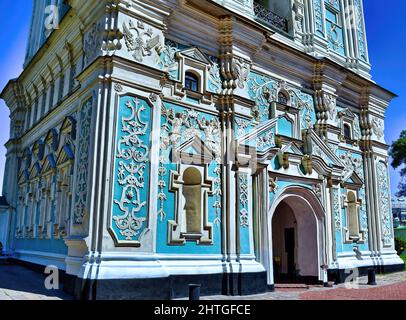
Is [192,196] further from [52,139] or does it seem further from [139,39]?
[52,139]

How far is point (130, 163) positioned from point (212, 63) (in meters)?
4.14

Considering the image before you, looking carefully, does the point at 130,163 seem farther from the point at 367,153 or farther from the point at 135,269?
the point at 367,153

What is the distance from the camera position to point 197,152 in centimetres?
1029

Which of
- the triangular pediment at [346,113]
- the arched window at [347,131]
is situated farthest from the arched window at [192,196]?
the arched window at [347,131]

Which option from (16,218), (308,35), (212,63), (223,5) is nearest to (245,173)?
(212,63)

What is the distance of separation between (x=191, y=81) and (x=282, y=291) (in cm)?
613

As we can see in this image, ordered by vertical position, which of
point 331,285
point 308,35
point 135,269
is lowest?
point 331,285

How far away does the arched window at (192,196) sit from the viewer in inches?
394

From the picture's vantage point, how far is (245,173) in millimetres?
10891

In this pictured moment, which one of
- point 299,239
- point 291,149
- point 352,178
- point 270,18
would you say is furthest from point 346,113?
point 299,239

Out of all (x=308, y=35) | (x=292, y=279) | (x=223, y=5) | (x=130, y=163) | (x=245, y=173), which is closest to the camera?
(x=130, y=163)

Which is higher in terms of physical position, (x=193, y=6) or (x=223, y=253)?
(x=193, y=6)

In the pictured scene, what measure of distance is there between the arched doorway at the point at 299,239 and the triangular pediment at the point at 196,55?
442 cm

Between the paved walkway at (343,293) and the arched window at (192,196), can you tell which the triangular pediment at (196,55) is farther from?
the paved walkway at (343,293)
